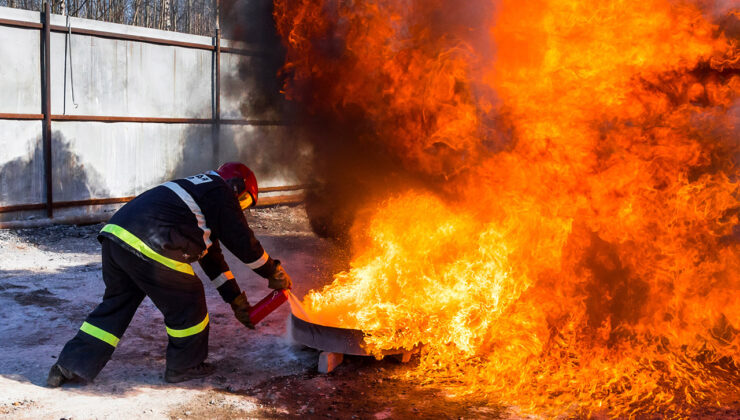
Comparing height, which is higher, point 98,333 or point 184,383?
point 98,333

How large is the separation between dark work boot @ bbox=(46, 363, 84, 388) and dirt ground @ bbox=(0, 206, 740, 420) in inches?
2.3

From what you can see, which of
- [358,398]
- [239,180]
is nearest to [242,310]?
[239,180]

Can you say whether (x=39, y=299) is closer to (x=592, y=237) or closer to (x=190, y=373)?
(x=190, y=373)

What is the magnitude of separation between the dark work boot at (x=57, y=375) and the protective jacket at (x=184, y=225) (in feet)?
2.84

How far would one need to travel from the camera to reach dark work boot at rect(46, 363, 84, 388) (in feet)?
13.7

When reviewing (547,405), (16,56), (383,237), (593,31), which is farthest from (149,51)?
(547,405)

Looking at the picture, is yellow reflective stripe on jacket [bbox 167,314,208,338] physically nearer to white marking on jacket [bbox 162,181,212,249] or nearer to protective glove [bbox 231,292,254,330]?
protective glove [bbox 231,292,254,330]

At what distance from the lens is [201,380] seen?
14.5 feet

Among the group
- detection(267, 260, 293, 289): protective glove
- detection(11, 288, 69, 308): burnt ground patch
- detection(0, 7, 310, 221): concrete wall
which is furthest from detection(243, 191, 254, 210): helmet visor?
detection(0, 7, 310, 221): concrete wall

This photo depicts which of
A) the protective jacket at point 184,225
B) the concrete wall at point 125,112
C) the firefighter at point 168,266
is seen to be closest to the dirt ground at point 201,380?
the firefighter at point 168,266

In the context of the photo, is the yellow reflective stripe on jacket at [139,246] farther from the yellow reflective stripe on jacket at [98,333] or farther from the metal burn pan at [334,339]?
the metal burn pan at [334,339]

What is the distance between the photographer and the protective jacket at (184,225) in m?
4.20

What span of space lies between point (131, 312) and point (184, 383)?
594 mm

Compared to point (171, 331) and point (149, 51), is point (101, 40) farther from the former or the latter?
point (171, 331)
